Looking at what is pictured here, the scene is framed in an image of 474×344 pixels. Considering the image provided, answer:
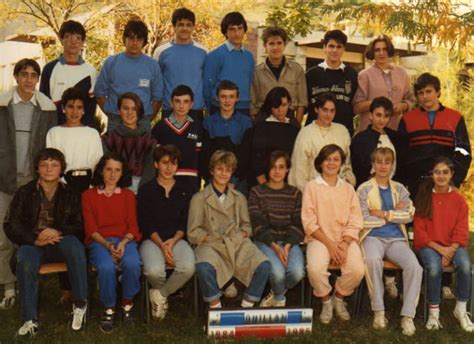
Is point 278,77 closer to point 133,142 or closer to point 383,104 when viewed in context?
point 383,104

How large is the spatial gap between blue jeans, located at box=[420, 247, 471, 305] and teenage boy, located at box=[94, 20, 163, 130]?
292 cm

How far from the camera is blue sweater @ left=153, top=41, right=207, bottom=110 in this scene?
21.3 feet

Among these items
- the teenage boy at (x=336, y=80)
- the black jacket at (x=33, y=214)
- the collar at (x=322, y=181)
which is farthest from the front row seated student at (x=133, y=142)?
the teenage boy at (x=336, y=80)

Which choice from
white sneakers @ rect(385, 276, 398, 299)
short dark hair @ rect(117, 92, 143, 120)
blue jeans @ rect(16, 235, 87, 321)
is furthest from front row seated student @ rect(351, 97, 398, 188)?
blue jeans @ rect(16, 235, 87, 321)

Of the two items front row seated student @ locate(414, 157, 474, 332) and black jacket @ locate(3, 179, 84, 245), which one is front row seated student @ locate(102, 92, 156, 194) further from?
front row seated student @ locate(414, 157, 474, 332)

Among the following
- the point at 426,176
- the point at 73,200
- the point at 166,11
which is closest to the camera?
the point at 73,200

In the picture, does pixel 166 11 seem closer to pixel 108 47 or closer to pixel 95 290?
pixel 108 47

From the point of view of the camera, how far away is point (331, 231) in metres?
5.43

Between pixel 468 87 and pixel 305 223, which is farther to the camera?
pixel 468 87

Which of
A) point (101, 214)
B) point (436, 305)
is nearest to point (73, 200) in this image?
point (101, 214)

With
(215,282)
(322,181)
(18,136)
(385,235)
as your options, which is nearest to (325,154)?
(322,181)

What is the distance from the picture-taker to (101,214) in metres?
5.24

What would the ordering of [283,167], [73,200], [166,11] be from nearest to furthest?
1. [73,200]
2. [283,167]
3. [166,11]

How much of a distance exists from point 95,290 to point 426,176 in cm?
329
